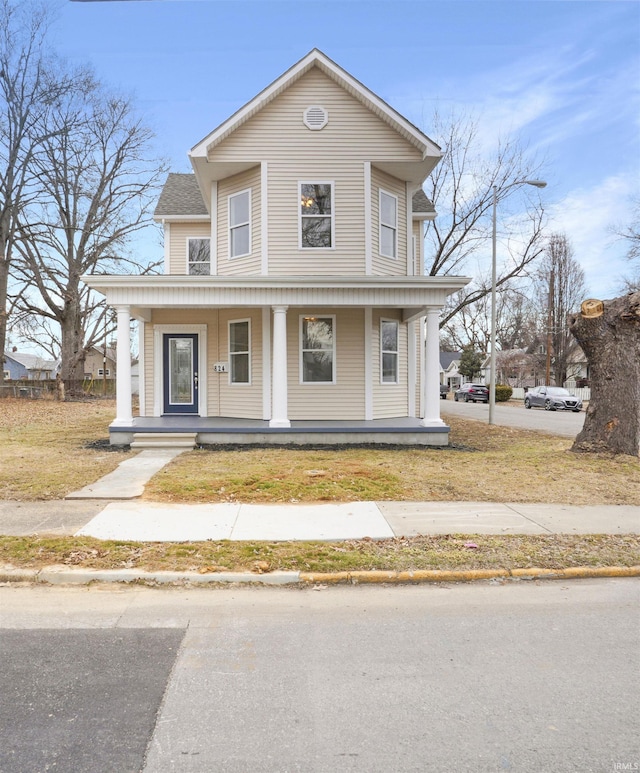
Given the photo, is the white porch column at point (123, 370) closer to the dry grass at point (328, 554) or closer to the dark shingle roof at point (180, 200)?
the dark shingle roof at point (180, 200)

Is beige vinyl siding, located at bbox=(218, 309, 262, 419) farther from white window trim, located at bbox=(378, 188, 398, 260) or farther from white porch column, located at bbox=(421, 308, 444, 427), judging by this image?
white porch column, located at bbox=(421, 308, 444, 427)

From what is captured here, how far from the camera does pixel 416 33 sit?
9.83m

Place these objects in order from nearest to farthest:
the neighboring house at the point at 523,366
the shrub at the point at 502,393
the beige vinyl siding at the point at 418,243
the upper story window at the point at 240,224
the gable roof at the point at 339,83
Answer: the gable roof at the point at 339,83 → the upper story window at the point at 240,224 → the beige vinyl siding at the point at 418,243 → the shrub at the point at 502,393 → the neighboring house at the point at 523,366

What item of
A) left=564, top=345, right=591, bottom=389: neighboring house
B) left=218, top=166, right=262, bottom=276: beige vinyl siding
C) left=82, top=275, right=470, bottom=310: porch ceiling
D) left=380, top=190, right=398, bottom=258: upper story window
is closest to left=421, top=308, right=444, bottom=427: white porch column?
left=82, top=275, right=470, bottom=310: porch ceiling

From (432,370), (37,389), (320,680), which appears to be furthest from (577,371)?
(320,680)

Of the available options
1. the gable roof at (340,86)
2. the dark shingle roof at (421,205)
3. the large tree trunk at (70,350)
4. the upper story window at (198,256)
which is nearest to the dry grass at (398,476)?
the gable roof at (340,86)

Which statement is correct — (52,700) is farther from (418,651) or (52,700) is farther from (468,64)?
(468,64)

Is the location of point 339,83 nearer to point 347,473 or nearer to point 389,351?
point 389,351

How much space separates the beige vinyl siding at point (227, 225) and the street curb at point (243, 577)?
9701mm

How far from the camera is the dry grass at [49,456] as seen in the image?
24.9ft

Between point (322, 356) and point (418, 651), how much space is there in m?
10.3

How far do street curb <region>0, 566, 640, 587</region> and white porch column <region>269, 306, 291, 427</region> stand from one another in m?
7.27

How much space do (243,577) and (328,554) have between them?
0.89 m

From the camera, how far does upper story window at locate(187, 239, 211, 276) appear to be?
1622cm
